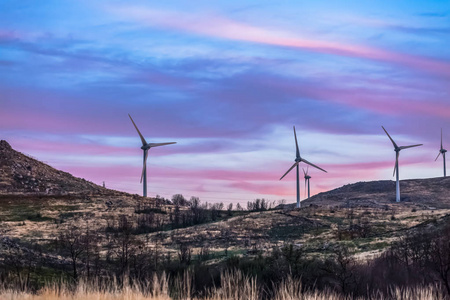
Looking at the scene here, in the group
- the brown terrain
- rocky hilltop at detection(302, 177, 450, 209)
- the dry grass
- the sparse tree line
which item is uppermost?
rocky hilltop at detection(302, 177, 450, 209)

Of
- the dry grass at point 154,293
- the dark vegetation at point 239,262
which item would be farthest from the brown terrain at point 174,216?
the dry grass at point 154,293

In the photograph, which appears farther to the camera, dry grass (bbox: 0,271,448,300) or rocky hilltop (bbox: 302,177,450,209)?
rocky hilltop (bbox: 302,177,450,209)

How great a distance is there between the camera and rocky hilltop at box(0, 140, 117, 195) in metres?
104

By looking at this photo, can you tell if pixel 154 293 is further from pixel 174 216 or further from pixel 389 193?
pixel 389 193

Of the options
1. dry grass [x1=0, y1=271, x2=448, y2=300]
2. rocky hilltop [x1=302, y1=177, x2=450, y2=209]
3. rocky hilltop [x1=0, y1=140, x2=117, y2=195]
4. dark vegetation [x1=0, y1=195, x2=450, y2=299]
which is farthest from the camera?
rocky hilltop [x1=302, y1=177, x2=450, y2=209]

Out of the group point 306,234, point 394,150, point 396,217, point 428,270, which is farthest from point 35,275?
point 394,150

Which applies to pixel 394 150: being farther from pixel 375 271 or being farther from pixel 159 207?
pixel 375 271

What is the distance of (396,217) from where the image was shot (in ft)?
250

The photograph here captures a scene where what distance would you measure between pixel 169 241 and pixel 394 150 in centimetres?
6054

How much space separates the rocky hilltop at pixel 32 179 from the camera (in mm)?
103688

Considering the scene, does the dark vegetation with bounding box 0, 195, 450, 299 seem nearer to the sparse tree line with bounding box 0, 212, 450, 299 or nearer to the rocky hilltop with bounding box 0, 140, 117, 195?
the sparse tree line with bounding box 0, 212, 450, 299

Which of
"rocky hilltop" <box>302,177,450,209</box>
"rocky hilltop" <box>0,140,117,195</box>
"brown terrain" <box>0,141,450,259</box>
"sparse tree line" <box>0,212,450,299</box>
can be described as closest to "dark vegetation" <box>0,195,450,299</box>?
"sparse tree line" <box>0,212,450,299</box>

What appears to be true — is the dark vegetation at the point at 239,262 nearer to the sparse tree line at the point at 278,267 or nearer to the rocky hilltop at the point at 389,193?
the sparse tree line at the point at 278,267

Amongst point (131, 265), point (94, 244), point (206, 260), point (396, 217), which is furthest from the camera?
point (396, 217)
